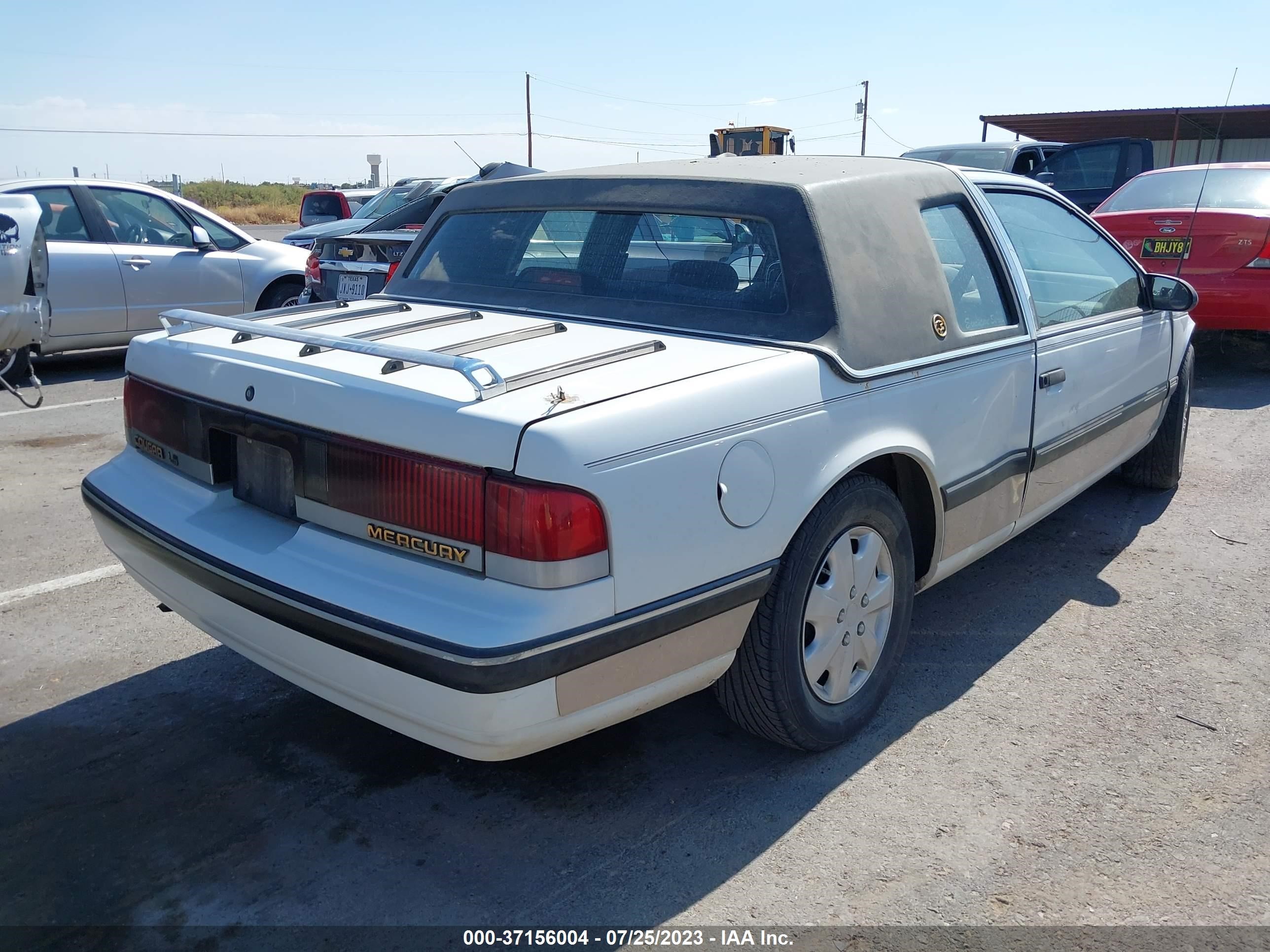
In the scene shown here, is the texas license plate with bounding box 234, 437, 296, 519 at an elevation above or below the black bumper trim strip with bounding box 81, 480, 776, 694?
above

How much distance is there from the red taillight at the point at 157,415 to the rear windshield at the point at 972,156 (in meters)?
10.4

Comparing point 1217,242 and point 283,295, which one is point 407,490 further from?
point 283,295

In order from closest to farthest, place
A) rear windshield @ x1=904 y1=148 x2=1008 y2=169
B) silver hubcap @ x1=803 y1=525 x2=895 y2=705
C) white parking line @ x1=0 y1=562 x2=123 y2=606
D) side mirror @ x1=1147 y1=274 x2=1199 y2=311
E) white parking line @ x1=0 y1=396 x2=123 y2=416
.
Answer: silver hubcap @ x1=803 y1=525 x2=895 y2=705
white parking line @ x1=0 y1=562 x2=123 y2=606
side mirror @ x1=1147 y1=274 x2=1199 y2=311
white parking line @ x1=0 y1=396 x2=123 y2=416
rear windshield @ x1=904 y1=148 x2=1008 y2=169

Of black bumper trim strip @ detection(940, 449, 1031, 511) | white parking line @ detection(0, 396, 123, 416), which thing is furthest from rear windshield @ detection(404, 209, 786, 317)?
white parking line @ detection(0, 396, 123, 416)

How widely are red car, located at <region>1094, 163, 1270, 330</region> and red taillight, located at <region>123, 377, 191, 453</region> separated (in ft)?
22.7

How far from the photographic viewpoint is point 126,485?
3.06 meters

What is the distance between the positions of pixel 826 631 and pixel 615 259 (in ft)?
4.32

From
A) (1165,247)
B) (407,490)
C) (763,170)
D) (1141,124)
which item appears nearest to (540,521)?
(407,490)

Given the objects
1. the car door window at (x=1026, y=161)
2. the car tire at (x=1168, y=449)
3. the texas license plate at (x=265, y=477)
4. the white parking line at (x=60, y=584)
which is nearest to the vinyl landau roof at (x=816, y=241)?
the texas license plate at (x=265, y=477)

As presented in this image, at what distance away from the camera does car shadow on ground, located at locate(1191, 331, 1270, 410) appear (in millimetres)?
7461

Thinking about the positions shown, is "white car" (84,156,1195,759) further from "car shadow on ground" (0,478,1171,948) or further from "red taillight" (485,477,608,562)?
"car shadow on ground" (0,478,1171,948)

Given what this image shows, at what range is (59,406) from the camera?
7434mm

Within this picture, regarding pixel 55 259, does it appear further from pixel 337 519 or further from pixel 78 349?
pixel 337 519

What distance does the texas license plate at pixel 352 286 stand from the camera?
23.8 feet
